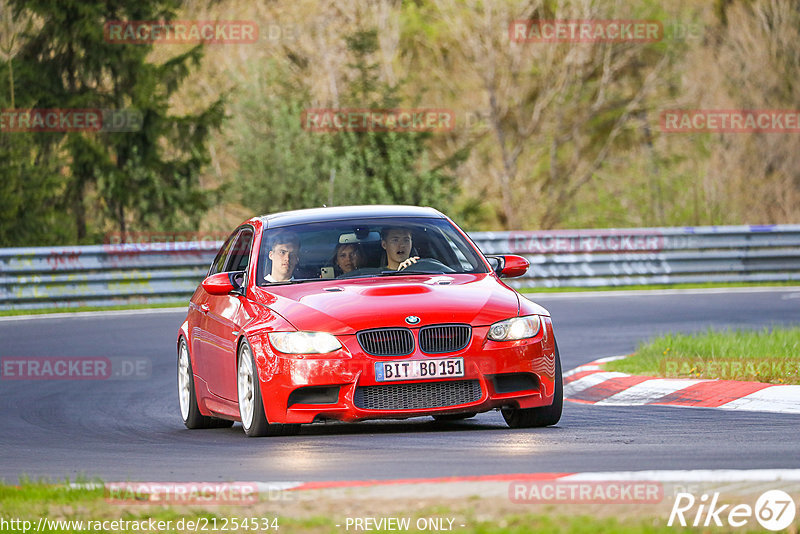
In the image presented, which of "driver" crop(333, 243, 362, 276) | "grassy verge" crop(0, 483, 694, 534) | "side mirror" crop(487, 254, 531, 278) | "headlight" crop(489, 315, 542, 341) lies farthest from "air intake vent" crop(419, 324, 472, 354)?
"grassy verge" crop(0, 483, 694, 534)

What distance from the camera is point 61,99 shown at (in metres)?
34.1

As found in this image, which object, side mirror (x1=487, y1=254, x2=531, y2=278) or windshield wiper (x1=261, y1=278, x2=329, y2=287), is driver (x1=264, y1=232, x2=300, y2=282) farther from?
side mirror (x1=487, y1=254, x2=531, y2=278)

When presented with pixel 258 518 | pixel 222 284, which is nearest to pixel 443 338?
pixel 222 284

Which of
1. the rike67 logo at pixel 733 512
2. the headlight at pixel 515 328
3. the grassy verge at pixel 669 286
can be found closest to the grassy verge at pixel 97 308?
the grassy verge at pixel 669 286

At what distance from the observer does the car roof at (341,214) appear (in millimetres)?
10633

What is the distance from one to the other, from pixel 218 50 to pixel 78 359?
29286 millimetres

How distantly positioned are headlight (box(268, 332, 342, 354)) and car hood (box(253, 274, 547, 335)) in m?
0.05

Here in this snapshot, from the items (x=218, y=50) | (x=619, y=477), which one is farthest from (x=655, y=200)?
(x=619, y=477)

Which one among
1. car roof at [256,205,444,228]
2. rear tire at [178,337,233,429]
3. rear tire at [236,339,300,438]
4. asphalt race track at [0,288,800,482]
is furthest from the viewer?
rear tire at [178,337,233,429]

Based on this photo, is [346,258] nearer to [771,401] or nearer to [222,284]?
[222,284]

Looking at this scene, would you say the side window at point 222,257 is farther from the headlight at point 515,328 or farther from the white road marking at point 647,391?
the white road marking at point 647,391

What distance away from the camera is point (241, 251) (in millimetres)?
11242

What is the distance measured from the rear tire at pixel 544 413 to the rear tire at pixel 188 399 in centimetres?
247

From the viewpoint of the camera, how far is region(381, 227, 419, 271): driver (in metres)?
10.3
